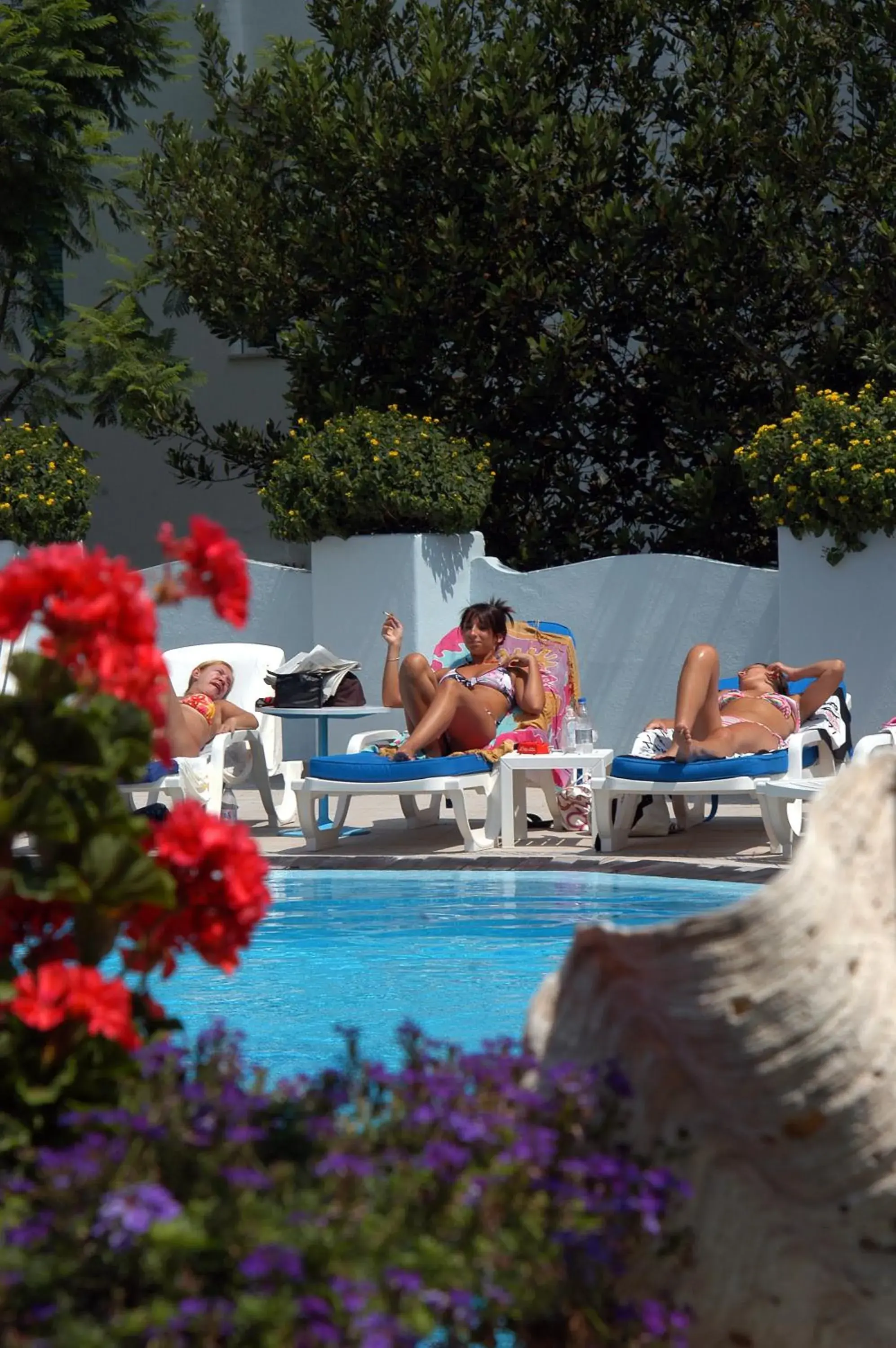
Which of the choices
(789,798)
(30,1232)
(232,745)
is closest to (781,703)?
(789,798)

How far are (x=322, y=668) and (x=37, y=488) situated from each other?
409cm

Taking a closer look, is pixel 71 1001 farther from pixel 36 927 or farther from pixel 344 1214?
pixel 344 1214

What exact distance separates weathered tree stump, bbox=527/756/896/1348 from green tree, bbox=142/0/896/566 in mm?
9873

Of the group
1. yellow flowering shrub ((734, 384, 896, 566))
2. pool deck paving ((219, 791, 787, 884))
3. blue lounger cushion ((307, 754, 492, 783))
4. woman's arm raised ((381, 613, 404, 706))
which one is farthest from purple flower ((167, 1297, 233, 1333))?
yellow flowering shrub ((734, 384, 896, 566))

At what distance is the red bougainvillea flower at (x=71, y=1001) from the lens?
2080mm

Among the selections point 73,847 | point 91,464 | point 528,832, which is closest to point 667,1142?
point 73,847

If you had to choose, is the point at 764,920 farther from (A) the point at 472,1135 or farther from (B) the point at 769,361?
(B) the point at 769,361

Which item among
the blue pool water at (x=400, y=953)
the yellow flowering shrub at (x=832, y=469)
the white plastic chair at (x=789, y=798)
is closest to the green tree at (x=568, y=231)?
the yellow flowering shrub at (x=832, y=469)

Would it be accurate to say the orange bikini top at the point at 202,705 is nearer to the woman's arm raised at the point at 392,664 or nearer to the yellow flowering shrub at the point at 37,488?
the woman's arm raised at the point at 392,664

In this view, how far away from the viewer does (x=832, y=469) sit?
10.2 m

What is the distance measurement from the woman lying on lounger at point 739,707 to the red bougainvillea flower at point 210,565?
582 centimetres

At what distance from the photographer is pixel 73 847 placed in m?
2.20

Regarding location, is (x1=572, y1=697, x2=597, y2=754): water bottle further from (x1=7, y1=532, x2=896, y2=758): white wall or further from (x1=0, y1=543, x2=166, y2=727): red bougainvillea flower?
(x1=0, y1=543, x2=166, y2=727): red bougainvillea flower

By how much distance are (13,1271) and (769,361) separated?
11385mm
